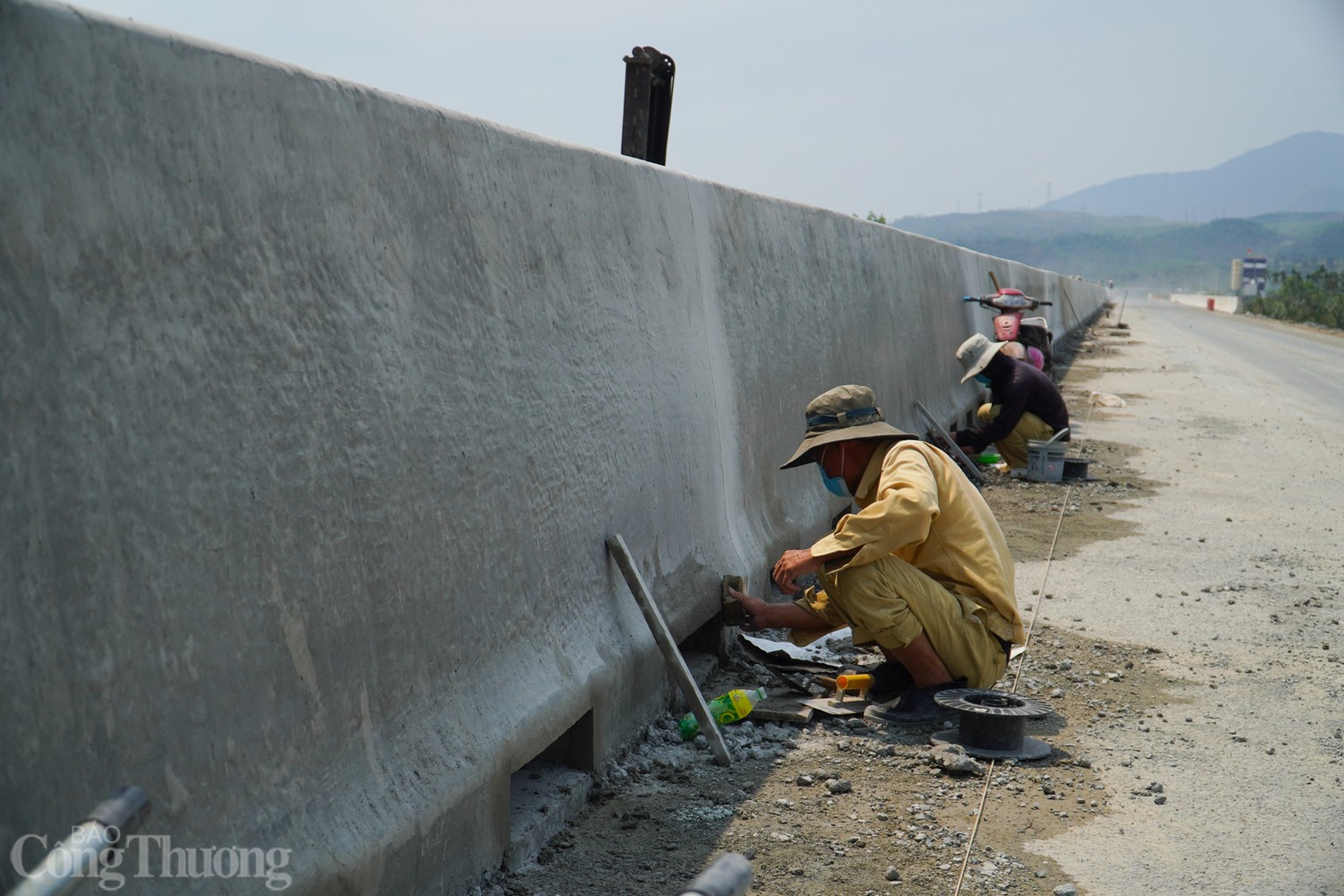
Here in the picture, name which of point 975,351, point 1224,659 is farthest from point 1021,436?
point 1224,659

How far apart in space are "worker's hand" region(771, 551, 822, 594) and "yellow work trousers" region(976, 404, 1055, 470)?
242 inches

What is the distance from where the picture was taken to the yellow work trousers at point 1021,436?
397 inches

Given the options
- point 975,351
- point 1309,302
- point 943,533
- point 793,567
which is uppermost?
point 1309,302

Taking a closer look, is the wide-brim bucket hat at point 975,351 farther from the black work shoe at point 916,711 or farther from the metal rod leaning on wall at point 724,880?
the metal rod leaning on wall at point 724,880

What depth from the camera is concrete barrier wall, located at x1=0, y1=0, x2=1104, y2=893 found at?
70.3 inches

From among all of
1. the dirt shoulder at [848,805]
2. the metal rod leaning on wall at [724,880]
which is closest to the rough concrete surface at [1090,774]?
the dirt shoulder at [848,805]

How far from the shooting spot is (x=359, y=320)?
2551 millimetres

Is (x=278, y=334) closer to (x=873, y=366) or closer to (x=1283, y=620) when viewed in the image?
(x=1283, y=620)

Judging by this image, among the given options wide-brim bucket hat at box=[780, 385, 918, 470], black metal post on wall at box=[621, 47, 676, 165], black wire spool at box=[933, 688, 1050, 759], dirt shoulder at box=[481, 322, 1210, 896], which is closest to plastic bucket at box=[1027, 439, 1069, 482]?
black metal post on wall at box=[621, 47, 676, 165]

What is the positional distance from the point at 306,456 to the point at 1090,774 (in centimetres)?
279

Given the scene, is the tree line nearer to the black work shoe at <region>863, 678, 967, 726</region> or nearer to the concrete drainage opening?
the black work shoe at <region>863, 678, 967, 726</region>

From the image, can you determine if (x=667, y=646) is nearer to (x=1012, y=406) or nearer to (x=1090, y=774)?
(x=1090, y=774)

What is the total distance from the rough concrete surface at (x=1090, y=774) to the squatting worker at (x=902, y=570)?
29 centimetres

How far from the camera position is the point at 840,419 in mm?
4555
